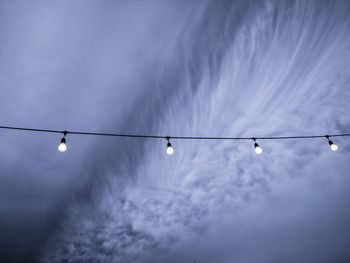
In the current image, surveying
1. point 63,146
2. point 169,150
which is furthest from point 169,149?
point 63,146

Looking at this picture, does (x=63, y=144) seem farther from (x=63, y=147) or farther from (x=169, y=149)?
(x=169, y=149)

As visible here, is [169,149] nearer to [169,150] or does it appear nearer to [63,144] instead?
[169,150]

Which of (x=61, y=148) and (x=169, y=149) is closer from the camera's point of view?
(x=61, y=148)

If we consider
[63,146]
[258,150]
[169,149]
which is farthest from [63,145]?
[258,150]

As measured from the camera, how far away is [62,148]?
6.35 meters

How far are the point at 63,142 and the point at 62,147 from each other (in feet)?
0.66

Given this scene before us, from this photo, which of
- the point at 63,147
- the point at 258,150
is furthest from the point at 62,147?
the point at 258,150

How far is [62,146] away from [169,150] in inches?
156

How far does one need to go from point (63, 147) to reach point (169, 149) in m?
3.94

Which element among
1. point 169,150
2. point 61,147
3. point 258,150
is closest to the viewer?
point 61,147

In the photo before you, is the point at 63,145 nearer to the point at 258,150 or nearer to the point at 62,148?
the point at 62,148

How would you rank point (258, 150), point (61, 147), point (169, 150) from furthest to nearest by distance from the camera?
1. point (258, 150)
2. point (169, 150)
3. point (61, 147)

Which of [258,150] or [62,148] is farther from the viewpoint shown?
[258,150]

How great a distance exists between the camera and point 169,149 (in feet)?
25.1
